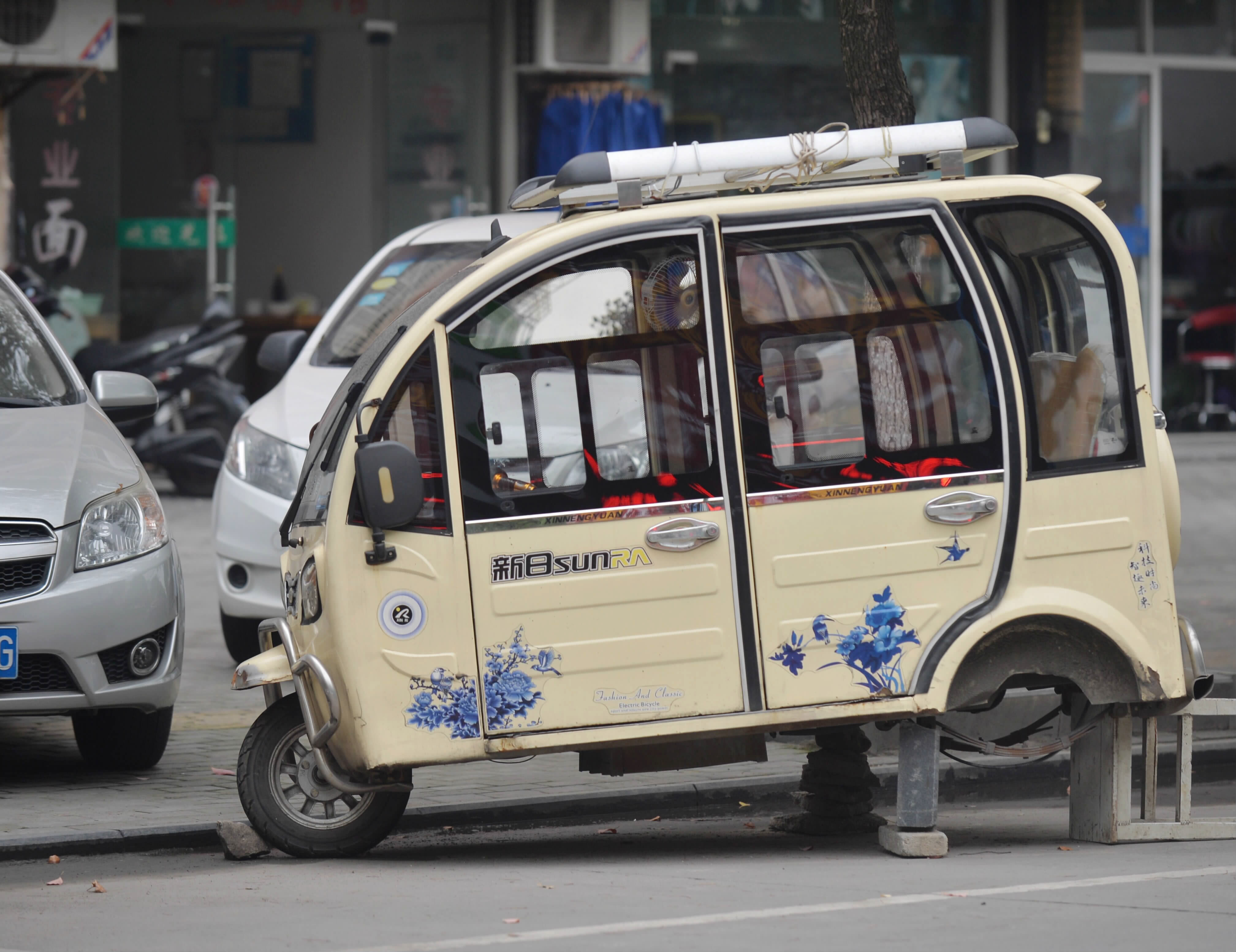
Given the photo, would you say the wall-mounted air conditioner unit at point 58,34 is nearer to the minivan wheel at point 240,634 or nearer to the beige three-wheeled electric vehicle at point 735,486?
the minivan wheel at point 240,634

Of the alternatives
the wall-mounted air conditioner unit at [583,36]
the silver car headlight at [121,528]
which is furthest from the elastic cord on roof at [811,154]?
the wall-mounted air conditioner unit at [583,36]

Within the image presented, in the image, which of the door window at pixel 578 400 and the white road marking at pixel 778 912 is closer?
the white road marking at pixel 778 912

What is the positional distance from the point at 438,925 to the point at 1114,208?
56.4 ft

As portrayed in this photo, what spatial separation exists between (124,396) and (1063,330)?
12.5 ft

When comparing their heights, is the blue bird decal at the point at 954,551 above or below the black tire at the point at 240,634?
above

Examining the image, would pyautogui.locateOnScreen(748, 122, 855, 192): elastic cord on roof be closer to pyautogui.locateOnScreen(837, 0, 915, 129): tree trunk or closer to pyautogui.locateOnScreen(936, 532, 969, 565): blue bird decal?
pyautogui.locateOnScreen(936, 532, 969, 565): blue bird decal

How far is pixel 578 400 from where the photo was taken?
19.1ft

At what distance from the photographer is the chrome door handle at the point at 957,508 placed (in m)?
5.89

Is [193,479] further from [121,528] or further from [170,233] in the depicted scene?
[121,528]

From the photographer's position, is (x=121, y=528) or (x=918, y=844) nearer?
(x=918, y=844)

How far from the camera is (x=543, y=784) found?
721cm

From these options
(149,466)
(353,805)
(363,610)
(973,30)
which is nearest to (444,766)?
(353,805)

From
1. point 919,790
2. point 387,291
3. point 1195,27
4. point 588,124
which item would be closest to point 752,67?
point 588,124

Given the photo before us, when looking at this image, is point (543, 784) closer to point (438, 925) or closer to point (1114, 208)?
point (438, 925)
